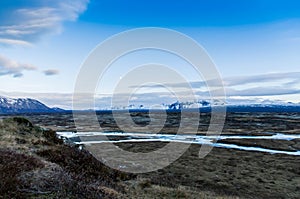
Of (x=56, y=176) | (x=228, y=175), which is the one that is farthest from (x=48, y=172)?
(x=228, y=175)

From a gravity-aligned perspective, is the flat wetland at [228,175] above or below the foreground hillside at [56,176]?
below

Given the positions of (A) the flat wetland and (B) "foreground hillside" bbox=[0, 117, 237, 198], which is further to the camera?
(A) the flat wetland

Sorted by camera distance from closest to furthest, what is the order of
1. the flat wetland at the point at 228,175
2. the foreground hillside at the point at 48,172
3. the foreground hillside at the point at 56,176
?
the foreground hillside at the point at 48,172 < the foreground hillside at the point at 56,176 < the flat wetland at the point at 228,175

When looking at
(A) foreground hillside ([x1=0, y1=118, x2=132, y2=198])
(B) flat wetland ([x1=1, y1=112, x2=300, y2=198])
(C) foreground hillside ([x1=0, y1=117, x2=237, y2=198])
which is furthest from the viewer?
(B) flat wetland ([x1=1, y1=112, x2=300, y2=198])

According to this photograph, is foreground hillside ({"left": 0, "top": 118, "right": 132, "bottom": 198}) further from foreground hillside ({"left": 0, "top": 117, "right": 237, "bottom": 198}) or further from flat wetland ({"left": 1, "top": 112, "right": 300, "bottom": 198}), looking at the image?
flat wetland ({"left": 1, "top": 112, "right": 300, "bottom": 198})

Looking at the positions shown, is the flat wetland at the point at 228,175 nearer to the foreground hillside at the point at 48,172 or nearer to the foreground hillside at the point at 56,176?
the foreground hillside at the point at 56,176

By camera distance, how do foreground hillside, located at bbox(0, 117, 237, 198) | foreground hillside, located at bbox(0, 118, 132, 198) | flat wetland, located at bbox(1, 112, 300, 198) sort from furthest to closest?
flat wetland, located at bbox(1, 112, 300, 198) → foreground hillside, located at bbox(0, 117, 237, 198) → foreground hillside, located at bbox(0, 118, 132, 198)

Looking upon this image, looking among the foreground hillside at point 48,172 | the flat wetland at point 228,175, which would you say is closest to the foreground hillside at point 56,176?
the foreground hillside at point 48,172

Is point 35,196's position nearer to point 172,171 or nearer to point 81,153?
point 81,153

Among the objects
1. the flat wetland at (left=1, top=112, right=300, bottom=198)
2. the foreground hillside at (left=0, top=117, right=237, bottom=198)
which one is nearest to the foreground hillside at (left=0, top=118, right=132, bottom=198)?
the foreground hillside at (left=0, top=117, right=237, bottom=198)

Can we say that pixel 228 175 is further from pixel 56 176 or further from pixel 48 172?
pixel 56 176

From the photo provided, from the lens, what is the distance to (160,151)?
171 ft

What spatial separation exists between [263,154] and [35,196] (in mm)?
45717

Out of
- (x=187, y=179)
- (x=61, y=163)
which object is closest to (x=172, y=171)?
(x=187, y=179)
